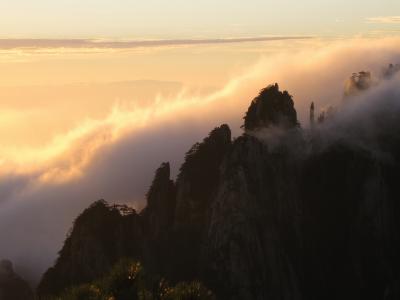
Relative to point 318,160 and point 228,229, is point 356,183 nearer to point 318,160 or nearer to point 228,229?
point 318,160

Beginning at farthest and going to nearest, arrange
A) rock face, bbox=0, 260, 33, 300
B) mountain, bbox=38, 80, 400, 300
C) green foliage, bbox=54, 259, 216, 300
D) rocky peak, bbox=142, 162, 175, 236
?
rock face, bbox=0, 260, 33, 300 → rocky peak, bbox=142, 162, 175, 236 → mountain, bbox=38, 80, 400, 300 → green foliage, bbox=54, 259, 216, 300

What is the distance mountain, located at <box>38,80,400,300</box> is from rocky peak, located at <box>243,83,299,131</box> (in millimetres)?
247

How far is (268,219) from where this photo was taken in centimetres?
16100

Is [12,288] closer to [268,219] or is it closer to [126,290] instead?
[268,219]

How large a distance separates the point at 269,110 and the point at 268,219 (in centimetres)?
2667

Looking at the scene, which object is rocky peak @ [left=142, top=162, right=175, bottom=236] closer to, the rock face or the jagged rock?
the jagged rock

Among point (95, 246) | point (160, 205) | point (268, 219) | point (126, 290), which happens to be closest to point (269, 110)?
point (268, 219)

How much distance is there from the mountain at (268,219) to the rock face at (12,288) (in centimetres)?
2687

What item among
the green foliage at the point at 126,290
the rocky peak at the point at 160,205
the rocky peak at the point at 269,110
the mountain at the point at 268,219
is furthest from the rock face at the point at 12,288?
the green foliage at the point at 126,290

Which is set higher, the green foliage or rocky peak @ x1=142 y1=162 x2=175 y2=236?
the green foliage

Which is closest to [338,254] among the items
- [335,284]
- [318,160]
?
[335,284]

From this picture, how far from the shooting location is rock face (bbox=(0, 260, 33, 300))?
601ft

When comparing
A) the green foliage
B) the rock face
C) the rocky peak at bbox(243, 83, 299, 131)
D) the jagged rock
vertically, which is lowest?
the rock face

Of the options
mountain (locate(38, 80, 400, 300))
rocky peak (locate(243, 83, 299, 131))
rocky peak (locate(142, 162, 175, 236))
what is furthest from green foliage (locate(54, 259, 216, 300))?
rocky peak (locate(243, 83, 299, 131))
